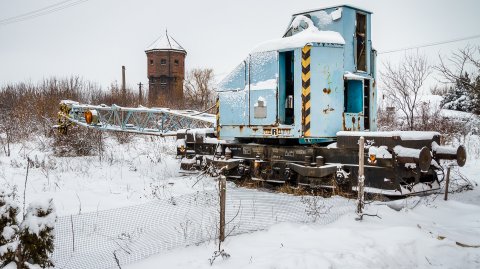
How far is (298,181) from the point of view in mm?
8828

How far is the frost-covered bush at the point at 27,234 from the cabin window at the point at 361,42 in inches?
318

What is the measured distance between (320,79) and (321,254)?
4.72 metres

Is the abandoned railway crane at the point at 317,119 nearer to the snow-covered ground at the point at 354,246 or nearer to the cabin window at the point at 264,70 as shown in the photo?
the cabin window at the point at 264,70

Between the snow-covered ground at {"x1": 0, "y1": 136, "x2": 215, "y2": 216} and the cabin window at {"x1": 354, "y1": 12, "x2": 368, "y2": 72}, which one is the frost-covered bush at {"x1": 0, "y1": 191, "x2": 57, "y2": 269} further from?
the cabin window at {"x1": 354, "y1": 12, "x2": 368, "y2": 72}

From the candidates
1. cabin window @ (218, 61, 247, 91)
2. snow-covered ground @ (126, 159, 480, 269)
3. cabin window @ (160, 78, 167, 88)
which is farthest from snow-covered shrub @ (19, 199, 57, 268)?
cabin window @ (160, 78, 167, 88)

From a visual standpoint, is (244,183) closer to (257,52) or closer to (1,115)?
(257,52)

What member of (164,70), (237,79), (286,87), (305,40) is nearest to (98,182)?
(237,79)

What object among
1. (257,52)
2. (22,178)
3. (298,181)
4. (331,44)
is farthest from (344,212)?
(22,178)

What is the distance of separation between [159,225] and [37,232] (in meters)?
2.87

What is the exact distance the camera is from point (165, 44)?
136 feet

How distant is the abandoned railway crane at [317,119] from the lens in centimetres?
761

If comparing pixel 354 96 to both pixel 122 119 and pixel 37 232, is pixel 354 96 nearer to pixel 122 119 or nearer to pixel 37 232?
pixel 37 232

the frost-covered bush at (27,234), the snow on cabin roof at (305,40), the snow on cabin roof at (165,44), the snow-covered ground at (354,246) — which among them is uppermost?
the snow on cabin roof at (165,44)

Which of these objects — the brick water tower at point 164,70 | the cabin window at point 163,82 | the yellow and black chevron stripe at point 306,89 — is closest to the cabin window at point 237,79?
the yellow and black chevron stripe at point 306,89
